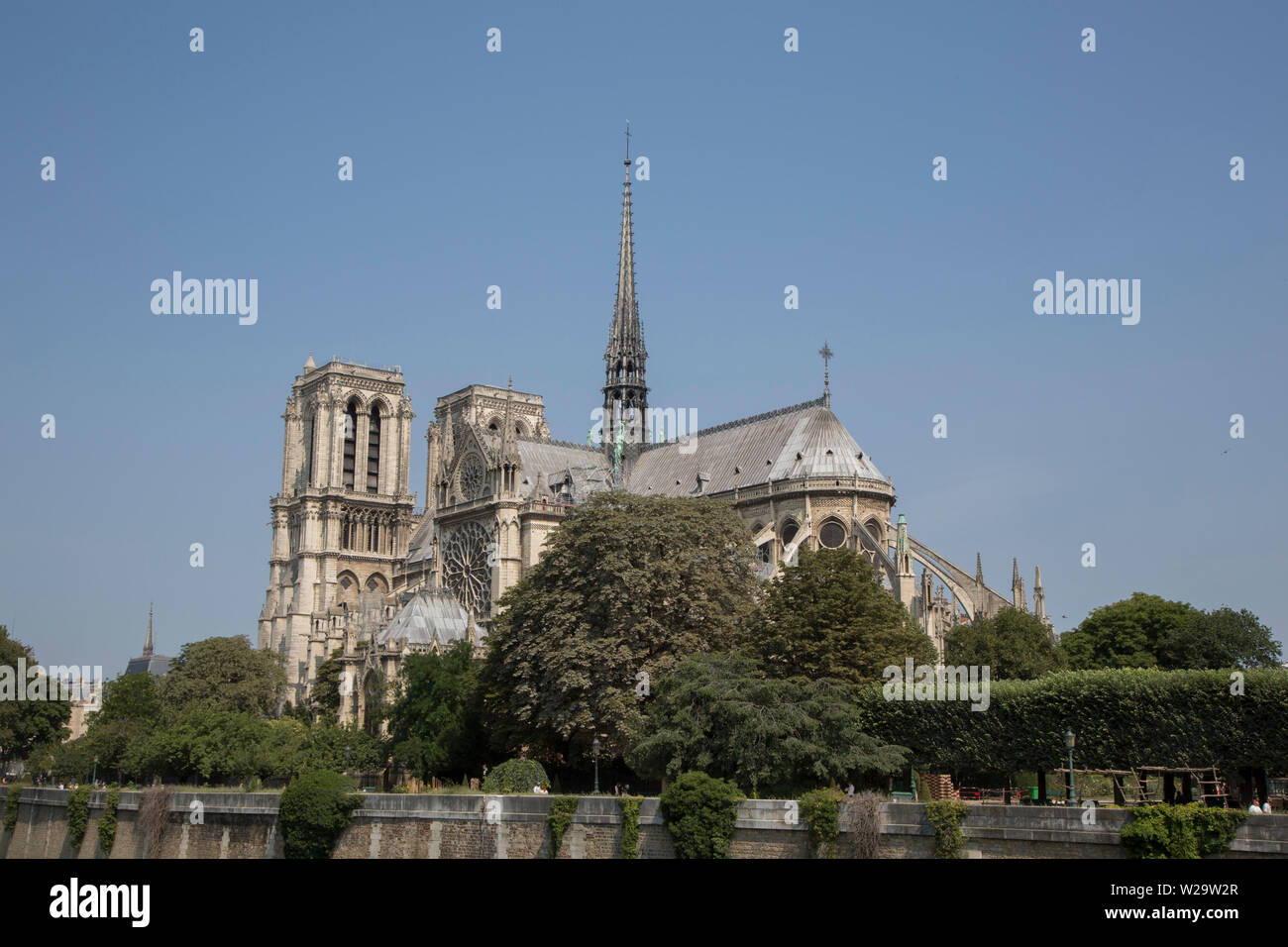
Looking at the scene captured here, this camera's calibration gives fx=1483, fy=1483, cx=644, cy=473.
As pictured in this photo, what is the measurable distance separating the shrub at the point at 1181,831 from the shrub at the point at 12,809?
46.9 m

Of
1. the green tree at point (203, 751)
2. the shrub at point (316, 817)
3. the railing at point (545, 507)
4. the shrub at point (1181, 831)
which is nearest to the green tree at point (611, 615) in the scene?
the shrub at point (316, 817)

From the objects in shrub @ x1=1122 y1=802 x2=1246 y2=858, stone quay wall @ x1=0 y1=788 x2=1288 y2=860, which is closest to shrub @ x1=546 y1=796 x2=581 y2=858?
stone quay wall @ x1=0 y1=788 x2=1288 y2=860

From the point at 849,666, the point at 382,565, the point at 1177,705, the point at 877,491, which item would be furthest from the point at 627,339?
the point at 1177,705

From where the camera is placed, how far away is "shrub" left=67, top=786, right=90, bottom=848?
53625 millimetres

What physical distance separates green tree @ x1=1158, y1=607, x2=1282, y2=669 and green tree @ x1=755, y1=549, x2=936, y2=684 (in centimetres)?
1989

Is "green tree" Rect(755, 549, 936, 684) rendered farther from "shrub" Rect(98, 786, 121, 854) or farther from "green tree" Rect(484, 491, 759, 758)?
"shrub" Rect(98, 786, 121, 854)

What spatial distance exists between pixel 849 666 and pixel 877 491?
2993cm

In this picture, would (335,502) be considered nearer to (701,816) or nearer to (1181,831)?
(701,816)

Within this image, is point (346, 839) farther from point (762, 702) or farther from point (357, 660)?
point (357, 660)

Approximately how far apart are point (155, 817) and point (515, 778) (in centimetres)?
1316

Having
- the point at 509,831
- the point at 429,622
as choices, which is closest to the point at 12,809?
the point at 429,622

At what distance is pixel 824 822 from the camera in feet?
113

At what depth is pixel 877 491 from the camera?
75500mm

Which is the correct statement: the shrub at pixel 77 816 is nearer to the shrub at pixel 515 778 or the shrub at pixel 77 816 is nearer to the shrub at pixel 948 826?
the shrub at pixel 515 778
